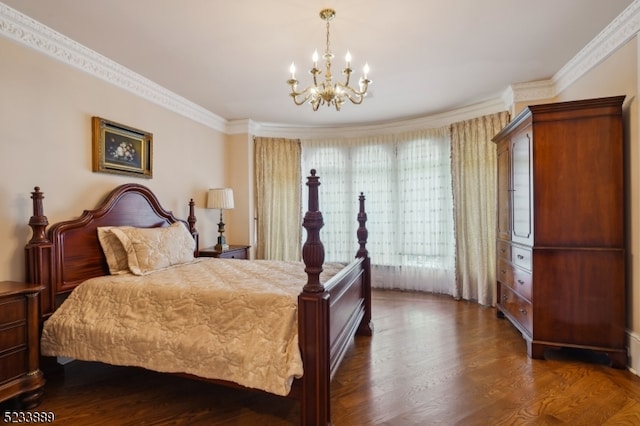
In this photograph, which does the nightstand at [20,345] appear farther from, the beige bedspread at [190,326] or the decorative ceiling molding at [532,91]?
the decorative ceiling molding at [532,91]

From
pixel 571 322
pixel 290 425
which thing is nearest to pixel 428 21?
pixel 571 322

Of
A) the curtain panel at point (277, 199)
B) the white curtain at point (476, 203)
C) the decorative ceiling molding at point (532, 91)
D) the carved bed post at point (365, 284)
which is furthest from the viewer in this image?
the curtain panel at point (277, 199)

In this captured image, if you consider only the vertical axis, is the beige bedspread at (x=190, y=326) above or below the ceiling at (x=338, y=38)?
below

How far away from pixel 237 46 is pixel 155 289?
6.68 ft

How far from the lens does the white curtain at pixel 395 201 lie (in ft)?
15.0

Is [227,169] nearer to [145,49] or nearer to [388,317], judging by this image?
[145,49]

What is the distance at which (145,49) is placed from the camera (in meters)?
Result: 2.73

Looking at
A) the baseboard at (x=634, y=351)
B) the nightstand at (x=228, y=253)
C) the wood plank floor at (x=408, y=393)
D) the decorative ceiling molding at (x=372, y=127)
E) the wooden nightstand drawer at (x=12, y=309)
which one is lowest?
the wood plank floor at (x=408, y=393)

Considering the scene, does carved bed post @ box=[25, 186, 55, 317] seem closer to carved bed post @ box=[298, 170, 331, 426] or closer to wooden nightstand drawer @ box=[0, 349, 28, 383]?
wooden nightstand drawer @ box=[0, 349, 28, 383]

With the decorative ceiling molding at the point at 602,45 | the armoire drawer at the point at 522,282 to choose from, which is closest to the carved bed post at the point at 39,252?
the armoire drawer at the point at 522,282

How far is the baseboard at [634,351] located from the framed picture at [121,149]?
4461 mm

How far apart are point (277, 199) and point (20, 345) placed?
11.0 feet

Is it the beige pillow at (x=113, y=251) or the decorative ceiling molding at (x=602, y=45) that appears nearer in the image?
the decorative ceiling molding at (x=602, y=45)

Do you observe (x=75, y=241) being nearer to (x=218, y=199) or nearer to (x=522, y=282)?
(x=218, y=199)
